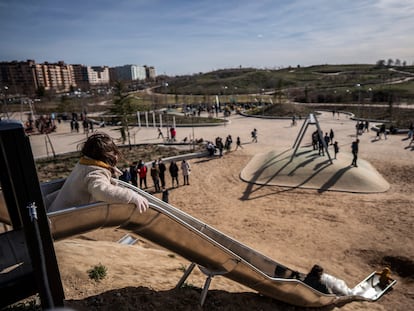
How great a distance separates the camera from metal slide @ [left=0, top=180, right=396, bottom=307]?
369cm

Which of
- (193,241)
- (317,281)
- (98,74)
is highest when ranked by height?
(98,74)

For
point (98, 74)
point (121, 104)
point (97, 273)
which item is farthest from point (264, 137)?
point (98, 74)

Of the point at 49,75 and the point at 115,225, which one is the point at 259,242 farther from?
the point at 49,75

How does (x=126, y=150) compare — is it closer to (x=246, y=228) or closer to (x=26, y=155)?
(x=246, y=228)

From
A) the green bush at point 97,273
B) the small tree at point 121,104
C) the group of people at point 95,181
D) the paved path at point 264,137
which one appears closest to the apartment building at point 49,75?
the paved path at point 264,137

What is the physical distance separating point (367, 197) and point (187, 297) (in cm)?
1177

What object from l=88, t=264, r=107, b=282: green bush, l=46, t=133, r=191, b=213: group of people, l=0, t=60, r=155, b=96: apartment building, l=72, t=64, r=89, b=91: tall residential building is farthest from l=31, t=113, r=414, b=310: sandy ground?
l=72, t=64, r=89, b=91: tall residential building

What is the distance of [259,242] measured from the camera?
10.8 metres

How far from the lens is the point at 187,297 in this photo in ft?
20.4

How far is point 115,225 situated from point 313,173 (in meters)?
15.0

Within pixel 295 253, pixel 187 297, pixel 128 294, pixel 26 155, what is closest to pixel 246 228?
pixel 295 253

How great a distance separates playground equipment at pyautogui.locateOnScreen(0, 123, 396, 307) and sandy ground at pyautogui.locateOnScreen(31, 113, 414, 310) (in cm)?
68

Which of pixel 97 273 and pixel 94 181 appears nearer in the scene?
pixel 94 181

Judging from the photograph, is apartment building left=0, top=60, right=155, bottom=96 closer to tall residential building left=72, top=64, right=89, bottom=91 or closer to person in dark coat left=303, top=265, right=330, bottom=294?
tall residential building left=72, top=64, right=89, bottom=91
